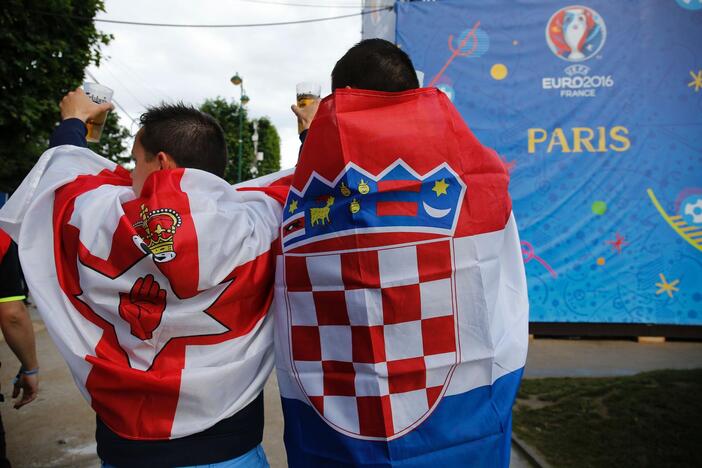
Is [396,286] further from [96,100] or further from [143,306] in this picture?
[96,100]

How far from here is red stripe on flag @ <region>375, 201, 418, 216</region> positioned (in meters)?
1.20

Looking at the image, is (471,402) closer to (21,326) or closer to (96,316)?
(96,316)

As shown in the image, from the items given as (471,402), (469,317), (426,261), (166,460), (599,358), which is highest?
(426,261)

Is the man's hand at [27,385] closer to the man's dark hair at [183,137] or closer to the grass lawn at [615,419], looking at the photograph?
the man's dark hair at [183,137]

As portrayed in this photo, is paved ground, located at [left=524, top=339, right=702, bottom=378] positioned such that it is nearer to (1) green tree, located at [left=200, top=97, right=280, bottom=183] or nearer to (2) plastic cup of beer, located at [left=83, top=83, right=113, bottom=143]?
(2) plastic cup of beer, located at [left=83, top=83, right=113, bottom=143]

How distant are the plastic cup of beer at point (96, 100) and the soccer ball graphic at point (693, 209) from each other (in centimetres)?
704

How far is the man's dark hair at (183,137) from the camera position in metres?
1.44

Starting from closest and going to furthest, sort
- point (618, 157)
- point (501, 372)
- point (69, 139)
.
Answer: point (501, 372)
point (69, 139)
point (618, 157)

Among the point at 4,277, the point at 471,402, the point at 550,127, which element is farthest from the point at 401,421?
the point at 550,127

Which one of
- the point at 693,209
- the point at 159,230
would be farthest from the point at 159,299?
the point at 693,209

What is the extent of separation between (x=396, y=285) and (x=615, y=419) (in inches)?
139

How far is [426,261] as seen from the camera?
121cm

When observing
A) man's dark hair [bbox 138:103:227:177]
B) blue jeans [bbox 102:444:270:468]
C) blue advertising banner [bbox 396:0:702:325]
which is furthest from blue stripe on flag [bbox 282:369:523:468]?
blue advertising banner [bbox 396:0:702:325]

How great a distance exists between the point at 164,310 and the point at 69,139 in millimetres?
670
